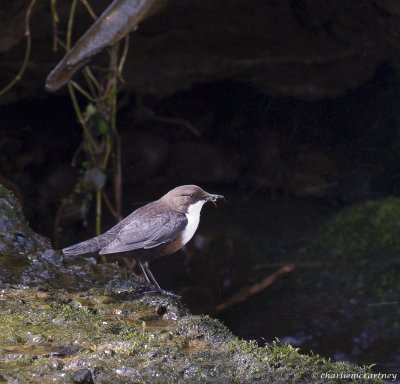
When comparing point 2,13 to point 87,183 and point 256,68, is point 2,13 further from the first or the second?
point 256,68

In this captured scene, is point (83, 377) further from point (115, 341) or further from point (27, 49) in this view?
point (27, 49)

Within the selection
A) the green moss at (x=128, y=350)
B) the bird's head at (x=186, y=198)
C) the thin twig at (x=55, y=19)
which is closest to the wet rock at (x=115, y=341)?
the green moss at (x=128, y=350)

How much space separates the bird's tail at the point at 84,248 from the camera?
3.15 m

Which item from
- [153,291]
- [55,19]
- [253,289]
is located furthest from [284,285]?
[55,19]

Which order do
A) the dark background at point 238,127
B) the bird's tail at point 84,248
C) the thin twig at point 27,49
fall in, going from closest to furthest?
the bird's tail at point 84,248 → the thin twig at point 27,49 → the dark background at point 238,127

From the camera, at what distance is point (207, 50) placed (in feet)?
17.2

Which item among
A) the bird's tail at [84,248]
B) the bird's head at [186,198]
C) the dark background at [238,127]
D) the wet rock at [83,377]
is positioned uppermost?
the wet rock at [83,377]

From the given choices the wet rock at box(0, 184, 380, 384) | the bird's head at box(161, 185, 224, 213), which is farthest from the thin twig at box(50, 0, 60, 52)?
the wet rock at box(0, 184, 380, 384)

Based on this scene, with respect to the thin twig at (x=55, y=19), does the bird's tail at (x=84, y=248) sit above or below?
below

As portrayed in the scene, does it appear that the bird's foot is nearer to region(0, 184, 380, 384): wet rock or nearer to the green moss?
region(0, 184, 380, 384): wet rock

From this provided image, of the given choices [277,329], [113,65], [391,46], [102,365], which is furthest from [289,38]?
[102,365]

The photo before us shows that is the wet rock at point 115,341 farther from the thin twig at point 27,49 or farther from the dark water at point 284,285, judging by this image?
the thin twig at point 27,49

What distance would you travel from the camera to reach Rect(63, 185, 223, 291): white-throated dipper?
3189 millimetres

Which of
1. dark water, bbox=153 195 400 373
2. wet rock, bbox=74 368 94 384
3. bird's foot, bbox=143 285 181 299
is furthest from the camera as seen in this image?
dark water, bbox=153 195 400 373
